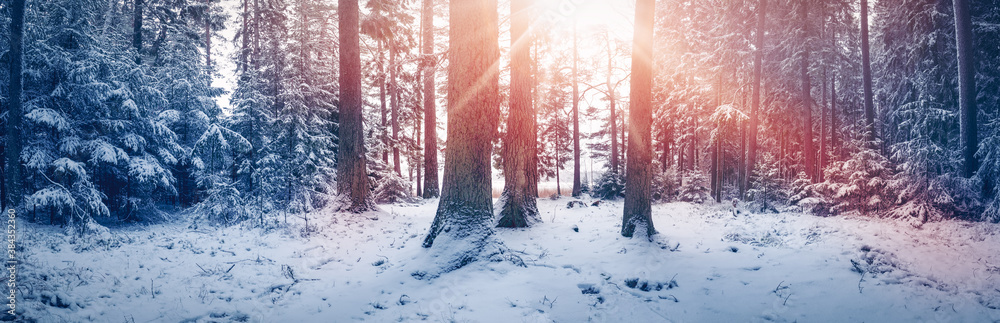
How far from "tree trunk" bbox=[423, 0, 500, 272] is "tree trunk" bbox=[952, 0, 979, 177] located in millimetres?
13681

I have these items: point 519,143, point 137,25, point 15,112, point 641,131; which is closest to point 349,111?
point 519,143

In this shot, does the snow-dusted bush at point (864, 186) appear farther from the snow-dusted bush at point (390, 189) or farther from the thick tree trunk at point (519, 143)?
the snow-dusted bush at point (390, 189)

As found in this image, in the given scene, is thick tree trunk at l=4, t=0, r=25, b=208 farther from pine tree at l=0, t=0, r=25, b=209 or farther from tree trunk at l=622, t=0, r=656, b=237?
tree trunk at l=622, t=0, r=656, b=237

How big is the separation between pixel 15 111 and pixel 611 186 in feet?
69.4

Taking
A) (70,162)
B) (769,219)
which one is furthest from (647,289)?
(70,162)

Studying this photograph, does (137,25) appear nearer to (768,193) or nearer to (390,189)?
(390,189)

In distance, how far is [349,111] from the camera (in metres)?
10.8

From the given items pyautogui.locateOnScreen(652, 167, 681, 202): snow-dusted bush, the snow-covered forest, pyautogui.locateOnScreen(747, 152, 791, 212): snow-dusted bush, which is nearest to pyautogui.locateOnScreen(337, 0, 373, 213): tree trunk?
the snow-covered forest

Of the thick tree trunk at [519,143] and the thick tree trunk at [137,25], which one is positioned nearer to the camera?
the thick tree trunk at [519,143]

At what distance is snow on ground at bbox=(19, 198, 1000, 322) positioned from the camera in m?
4.32

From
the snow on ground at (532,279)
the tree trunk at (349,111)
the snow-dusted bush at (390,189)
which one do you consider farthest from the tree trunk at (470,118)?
the snow-dusted bush at (390,189)

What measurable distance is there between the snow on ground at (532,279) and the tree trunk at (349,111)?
98.8 inches

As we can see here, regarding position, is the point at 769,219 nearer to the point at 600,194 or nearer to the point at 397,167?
the point at 600,194

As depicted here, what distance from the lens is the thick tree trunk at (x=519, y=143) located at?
875 centimetres
